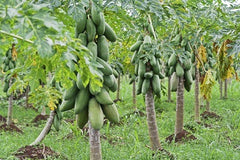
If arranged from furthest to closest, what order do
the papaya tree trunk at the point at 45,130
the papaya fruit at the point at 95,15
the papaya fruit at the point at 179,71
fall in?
the papaya fruit at the point at 179,71 < the papaya tree trunk at the point at 45,130 < the papaya fruit at the point at 95,15

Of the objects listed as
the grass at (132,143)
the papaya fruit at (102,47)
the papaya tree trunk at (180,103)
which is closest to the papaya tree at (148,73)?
the grass at (132,143)

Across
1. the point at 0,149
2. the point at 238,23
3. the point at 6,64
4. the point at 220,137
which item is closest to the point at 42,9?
the point at 238,23

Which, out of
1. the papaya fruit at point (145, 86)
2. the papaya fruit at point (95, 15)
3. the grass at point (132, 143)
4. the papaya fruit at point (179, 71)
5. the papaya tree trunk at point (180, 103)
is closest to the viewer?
the papaya fruit at point (95, 15)

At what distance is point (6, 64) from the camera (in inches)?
291

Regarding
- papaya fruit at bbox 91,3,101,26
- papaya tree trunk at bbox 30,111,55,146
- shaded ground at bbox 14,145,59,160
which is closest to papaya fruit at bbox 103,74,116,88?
papaya fruit at bbox 91,3,101,26

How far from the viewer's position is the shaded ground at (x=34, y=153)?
4.18 meters

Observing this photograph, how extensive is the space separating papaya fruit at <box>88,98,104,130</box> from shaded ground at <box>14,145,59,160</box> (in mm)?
1961

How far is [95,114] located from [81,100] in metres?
0.14

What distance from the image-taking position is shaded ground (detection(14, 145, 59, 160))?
4184 millimetres

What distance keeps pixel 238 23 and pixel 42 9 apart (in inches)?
87.1

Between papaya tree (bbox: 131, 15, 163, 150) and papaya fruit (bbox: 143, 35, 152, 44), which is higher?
papaya fruit (bbox: 143, 35, 152, 44)

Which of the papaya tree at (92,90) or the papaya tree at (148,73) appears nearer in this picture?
the papaya tree at (92,90)

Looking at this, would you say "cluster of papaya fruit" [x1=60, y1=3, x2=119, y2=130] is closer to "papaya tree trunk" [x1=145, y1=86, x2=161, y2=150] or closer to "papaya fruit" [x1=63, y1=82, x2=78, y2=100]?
"papaya fruit" [x1=63, y1=82, x2=78, y2=100]

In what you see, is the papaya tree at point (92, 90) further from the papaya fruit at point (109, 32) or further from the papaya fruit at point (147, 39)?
the papaya fruit at point (147, 39)
